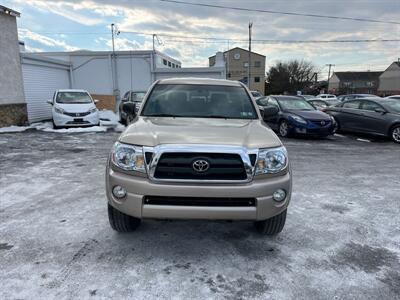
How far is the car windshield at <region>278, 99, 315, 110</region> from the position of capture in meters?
11.9

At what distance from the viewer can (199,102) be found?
14.3 feet

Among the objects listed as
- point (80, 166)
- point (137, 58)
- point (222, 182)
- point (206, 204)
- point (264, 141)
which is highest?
point (137, 58)

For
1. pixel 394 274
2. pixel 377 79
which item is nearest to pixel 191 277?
pixel 394 274

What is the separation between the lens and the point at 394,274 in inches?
116

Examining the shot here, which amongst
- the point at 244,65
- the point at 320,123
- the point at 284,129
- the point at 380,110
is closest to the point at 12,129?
the point at 284,129

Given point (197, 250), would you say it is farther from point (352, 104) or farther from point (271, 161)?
point (352, 104)

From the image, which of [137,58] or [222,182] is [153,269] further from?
[137,58]

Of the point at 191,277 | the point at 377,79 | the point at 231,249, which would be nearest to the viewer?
the point at 191,277

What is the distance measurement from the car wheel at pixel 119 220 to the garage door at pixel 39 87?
13.4 m

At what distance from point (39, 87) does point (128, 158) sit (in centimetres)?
1491

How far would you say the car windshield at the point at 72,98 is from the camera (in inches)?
529

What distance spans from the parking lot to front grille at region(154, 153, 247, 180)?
0.84m

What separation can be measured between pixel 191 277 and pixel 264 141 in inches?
55.8

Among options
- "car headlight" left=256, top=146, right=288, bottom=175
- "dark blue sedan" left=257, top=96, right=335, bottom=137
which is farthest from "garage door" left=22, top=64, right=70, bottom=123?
"car headlight" left=256, top=146, right=288, bottom=175
